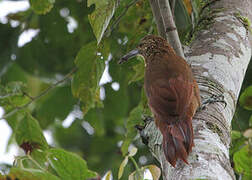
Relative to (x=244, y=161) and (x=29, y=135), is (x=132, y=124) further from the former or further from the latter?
(x=244, y=161)

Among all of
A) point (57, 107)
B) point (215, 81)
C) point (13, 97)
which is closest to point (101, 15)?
point (215, 81)

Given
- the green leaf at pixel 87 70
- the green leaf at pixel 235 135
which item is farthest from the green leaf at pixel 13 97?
the green leaf at pixel 235 135

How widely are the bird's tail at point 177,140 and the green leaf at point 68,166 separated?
1.28 feet

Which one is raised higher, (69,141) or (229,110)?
(229,110)

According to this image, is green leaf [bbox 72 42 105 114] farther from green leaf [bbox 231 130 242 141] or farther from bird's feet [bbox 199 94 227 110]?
green leaf [bbox 231 130 242 141]

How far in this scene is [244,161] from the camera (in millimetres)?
2658

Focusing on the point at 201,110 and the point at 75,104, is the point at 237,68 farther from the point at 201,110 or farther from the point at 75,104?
the point at 75,104

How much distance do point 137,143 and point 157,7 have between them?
191cm

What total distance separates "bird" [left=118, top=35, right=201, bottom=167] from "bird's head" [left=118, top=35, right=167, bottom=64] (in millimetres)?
222

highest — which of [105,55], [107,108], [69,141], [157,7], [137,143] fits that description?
[157,7]

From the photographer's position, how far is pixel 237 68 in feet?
9.32

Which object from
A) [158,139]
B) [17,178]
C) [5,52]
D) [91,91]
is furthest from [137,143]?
[17,178]

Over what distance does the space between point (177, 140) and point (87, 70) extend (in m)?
1.08

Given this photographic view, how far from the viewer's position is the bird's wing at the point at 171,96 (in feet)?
8.84
